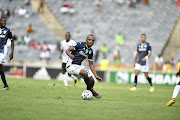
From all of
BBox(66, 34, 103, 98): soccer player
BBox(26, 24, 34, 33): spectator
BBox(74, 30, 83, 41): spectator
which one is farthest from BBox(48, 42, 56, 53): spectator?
BBox(66, 34, 103, 98): soccer player

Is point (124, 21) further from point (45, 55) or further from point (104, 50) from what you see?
point (45, 55)

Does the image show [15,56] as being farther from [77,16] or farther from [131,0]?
[131,0]

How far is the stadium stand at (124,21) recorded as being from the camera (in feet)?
118

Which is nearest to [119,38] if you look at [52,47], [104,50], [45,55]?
[104,50]

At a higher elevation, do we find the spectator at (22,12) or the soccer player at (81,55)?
the spectator at (22,12)

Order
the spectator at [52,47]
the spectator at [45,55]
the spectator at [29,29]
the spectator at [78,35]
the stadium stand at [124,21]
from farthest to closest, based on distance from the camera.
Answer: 1. the spectator at [29,29]
2. the stadium stand at [124,21]
3. the spectator at [78,35]
4. the spectator at [52,47]
5. the spectator at [45,55]

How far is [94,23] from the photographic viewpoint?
37500 millimetres

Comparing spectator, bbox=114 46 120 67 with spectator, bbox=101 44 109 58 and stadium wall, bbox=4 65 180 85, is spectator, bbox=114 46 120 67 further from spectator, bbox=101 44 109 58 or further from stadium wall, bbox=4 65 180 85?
stadium wall, bbox=4 65 180 85

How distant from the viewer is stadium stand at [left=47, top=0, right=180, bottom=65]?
35938 mm

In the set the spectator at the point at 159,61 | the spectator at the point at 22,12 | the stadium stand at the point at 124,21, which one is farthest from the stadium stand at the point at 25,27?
the spectator at the point at 159,61

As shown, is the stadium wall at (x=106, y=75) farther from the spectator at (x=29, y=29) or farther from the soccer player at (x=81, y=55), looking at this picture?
the soccer player at (x=81, y=55)

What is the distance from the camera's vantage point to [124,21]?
37.3 m

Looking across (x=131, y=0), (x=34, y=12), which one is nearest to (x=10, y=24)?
(x=34, y=12)

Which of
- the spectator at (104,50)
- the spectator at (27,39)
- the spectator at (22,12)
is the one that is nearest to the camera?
the spectator at (104,50)
